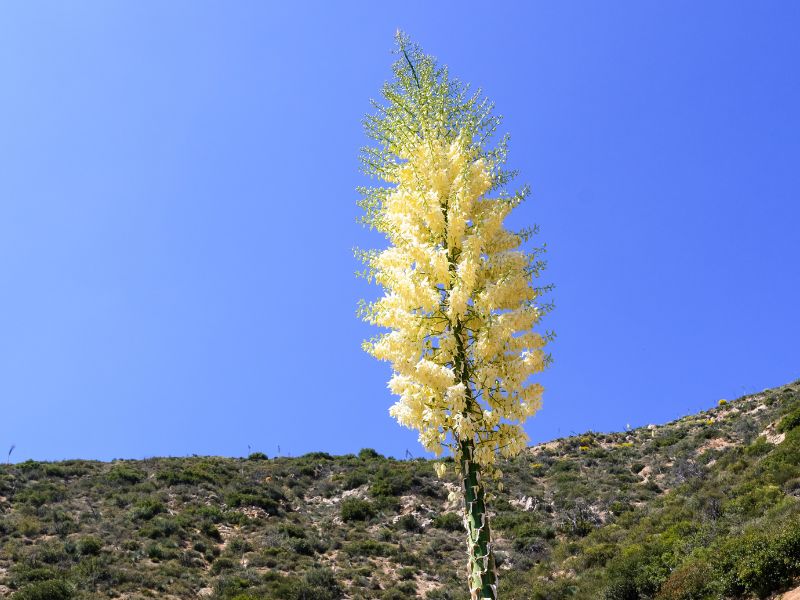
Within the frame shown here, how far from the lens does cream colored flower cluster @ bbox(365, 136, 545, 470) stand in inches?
215

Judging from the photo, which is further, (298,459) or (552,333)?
(298,459)

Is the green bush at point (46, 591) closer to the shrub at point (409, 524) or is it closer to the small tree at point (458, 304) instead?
the shrub at point (409, 524)

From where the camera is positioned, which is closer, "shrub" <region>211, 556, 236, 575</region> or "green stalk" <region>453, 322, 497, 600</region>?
"green stalk" <region>453, 322, 497, 600</region>

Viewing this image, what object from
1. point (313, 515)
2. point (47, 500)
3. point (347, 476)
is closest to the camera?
point (47, 500)

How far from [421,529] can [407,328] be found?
24.6 meters

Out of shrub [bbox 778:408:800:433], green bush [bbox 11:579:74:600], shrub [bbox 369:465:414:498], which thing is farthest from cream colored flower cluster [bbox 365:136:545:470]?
shrub [bbox 369:465:414:498]

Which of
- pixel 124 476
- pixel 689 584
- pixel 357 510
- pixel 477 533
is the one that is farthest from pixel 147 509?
pixel 477 533

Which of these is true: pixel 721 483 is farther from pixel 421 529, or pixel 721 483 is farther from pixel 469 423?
pixel 469 423

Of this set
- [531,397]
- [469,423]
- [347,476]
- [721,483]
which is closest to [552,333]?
[531,397]

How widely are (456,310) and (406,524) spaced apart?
985 inches

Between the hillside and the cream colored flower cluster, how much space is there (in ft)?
40.8

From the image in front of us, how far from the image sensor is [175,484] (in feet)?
104

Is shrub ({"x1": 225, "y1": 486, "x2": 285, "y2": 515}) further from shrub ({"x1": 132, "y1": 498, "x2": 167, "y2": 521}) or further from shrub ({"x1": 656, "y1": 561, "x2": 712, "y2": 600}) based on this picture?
shrub ({"x1": 656, "y1": 561, "x2": 712, "y2": 600})

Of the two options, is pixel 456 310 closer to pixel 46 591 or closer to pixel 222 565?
pixel 46 591
